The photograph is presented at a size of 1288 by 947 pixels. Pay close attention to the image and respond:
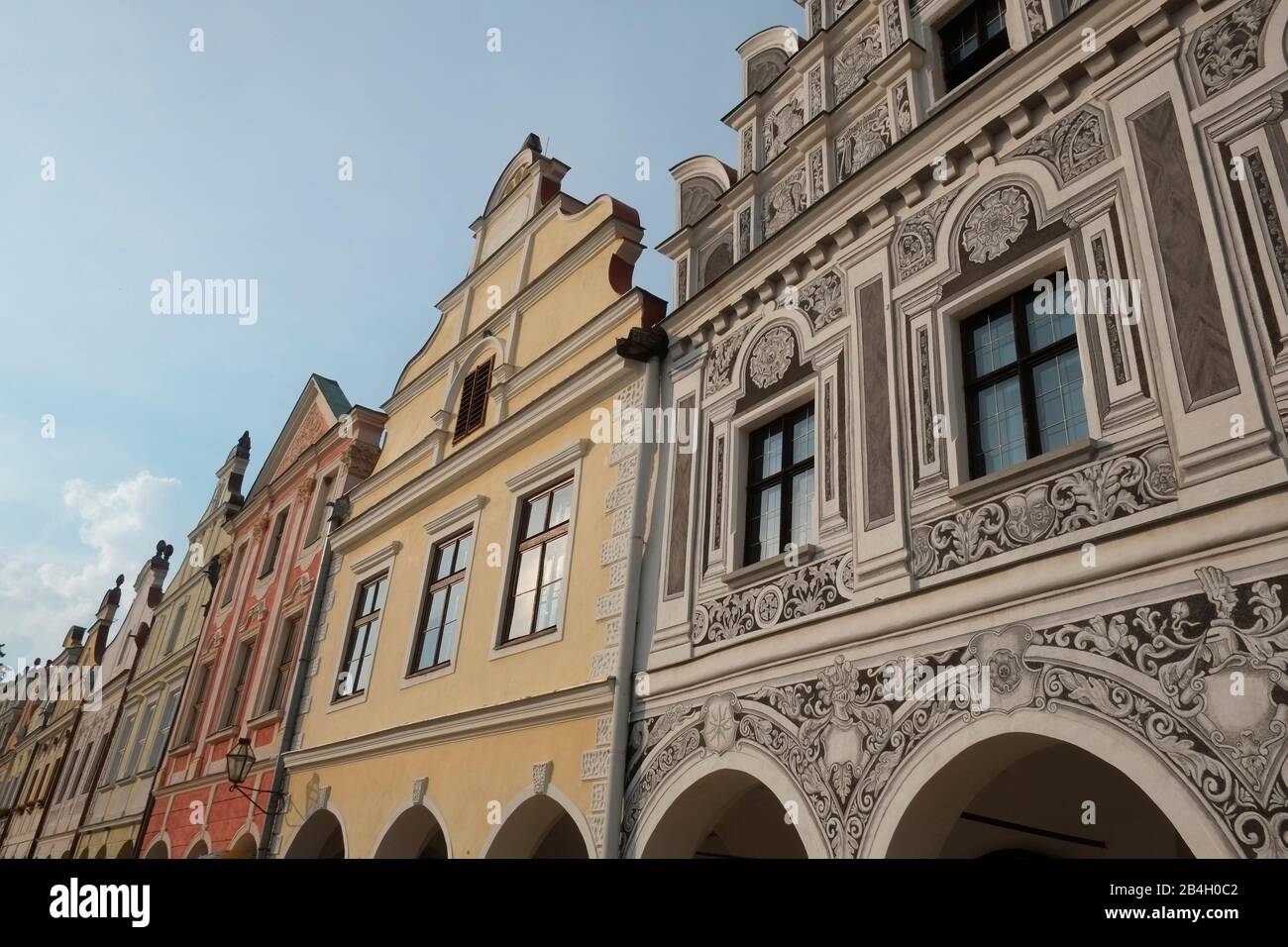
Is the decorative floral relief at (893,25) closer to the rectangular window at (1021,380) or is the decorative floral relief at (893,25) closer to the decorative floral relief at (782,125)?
the decorative floral relief at (782,125)

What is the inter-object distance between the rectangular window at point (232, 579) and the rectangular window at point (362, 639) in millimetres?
7825

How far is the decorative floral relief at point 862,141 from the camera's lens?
8.21 meters

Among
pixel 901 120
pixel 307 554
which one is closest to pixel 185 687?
pixel 307 554

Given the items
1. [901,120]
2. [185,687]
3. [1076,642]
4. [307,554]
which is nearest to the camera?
[1076,642]

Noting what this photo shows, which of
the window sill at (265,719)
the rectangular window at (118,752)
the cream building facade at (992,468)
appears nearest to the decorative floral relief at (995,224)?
the cream building facade at (992,468)

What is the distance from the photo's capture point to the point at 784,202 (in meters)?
9.20

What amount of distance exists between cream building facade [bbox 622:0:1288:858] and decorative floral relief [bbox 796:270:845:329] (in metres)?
0.04

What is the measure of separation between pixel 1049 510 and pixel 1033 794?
306cm

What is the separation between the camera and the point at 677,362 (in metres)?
9.70

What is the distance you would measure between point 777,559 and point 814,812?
1989 millimetres

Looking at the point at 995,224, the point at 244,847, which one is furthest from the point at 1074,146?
the point at 244,847

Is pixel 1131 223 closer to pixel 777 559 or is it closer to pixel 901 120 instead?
pixel 901 120
